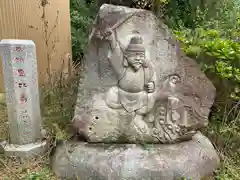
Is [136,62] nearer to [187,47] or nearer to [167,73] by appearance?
[167,73]

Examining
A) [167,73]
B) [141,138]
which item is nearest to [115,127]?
[141,138]

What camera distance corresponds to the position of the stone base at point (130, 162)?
8.59 feet

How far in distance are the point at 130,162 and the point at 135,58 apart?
94 cm

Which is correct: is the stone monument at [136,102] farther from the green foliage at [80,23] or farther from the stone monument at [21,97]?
the green foliage at [80,23]

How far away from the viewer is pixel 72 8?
664cm

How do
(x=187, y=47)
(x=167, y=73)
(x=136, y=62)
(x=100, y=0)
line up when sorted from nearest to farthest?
(x=136, y=62)
(x=167, y=73)
(x=187, y=47)
(x=100, y=0)

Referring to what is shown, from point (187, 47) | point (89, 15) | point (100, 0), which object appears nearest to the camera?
point (187, 47)

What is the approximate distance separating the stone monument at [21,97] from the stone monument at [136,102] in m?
0.34

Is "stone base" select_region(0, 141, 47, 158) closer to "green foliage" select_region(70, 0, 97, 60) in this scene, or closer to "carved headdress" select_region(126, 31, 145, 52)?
"carved headdress" select_region(126, 31, 145, 52)

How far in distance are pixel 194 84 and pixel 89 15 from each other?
3852mm

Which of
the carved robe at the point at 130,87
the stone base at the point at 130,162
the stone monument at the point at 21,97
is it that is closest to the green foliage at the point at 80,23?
the stone monument at the point at 21,97

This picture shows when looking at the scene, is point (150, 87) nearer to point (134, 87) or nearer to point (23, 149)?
point (134, 87)

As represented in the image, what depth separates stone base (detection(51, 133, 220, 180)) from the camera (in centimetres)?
262

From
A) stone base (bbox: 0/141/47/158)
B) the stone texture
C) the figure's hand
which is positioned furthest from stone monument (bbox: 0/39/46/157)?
the figure's hand
